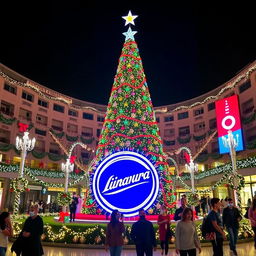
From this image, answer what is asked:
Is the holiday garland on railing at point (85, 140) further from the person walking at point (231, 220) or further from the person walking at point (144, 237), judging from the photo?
the person walking at point (144, 237)

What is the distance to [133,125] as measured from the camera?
45.8 ft

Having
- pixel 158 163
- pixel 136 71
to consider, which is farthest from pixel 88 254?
pixel 136 71

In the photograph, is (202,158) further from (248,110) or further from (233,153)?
(233,153)

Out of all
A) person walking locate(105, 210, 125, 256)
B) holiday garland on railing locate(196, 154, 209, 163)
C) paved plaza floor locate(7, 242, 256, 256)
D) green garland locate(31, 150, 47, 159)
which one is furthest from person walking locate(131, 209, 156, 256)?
holiday garland on railing locate(196, 154, 209, 163)

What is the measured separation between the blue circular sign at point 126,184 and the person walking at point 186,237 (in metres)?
6.46

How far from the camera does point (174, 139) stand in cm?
4656

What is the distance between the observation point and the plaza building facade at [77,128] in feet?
102

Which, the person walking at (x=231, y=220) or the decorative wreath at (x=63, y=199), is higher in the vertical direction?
the decorative wreath at (x=63, y=199)

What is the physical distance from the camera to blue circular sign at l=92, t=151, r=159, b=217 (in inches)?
448

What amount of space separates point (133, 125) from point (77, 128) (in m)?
32.7

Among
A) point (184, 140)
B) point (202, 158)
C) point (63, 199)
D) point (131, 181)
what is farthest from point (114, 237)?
point (184, 140)

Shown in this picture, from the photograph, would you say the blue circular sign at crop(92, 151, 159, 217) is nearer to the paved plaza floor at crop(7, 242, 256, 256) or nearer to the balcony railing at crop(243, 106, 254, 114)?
the paved plaza floor at crop(7, 242, 256, 256)

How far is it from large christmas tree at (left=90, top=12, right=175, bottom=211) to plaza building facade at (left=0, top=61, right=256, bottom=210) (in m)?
14.7

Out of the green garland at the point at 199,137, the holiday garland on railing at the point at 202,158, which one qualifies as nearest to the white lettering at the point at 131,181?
the holiday garland on railing at the point at 202,158
